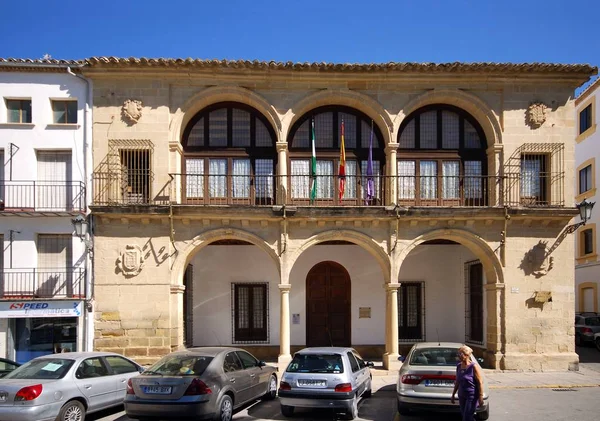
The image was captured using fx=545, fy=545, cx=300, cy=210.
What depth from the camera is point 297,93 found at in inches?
666

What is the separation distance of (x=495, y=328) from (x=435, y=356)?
620 centimetres

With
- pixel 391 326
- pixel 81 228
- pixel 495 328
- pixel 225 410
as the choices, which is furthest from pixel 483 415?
pixel 81 228

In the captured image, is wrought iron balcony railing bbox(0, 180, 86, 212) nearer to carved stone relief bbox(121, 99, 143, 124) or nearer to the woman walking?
carved stone relief bbox(121, 99, 143, 124)

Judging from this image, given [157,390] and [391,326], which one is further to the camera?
[391,326]

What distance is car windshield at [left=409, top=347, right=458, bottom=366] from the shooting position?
11117mm

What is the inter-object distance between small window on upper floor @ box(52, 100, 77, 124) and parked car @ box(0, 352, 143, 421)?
8389mm

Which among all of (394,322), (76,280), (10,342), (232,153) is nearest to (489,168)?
(394,322)

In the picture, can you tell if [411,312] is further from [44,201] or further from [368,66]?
[44,201]

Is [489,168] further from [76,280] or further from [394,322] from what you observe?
[76,280]

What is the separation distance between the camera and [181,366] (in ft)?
33.7

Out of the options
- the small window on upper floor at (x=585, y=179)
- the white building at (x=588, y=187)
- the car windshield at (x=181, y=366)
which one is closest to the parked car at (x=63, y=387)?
the car windshield at (x=181, y=366)

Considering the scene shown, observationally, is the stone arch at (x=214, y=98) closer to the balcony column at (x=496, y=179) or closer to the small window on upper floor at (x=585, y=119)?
the balcony column at (x=496, y=179)

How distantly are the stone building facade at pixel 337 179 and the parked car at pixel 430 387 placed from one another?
536 cm

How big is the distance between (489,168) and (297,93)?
6.59 meters
